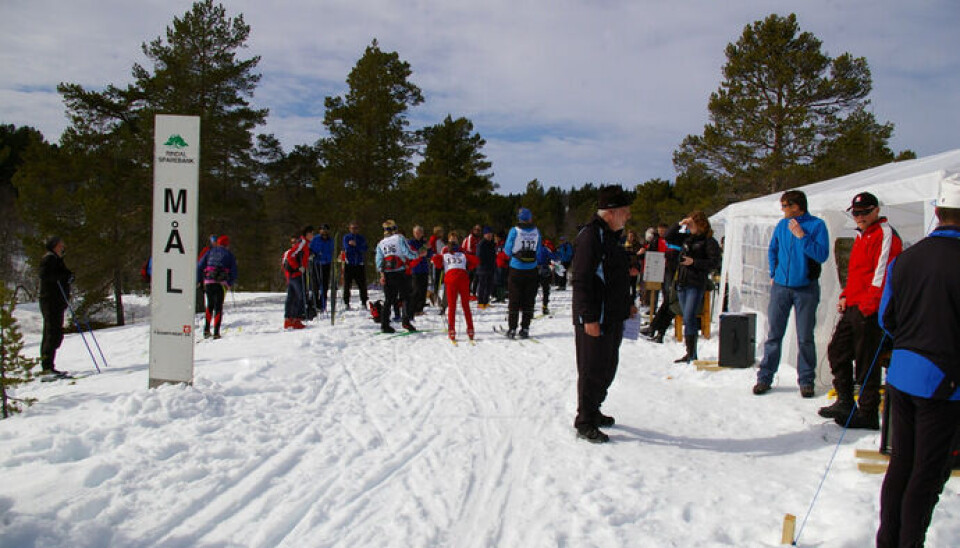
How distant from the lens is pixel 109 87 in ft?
66.0

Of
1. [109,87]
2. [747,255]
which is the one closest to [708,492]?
[747,255]

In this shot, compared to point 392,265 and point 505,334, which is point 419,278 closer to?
point 392,265

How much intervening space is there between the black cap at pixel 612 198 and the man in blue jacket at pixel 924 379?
2.08 meters

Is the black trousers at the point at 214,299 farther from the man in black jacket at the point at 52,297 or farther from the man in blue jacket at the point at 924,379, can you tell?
the man in blue jacket at the point at 924,379

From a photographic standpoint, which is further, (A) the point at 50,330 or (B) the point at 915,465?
(A) the point at 50,330

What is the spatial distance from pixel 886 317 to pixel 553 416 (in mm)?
3085

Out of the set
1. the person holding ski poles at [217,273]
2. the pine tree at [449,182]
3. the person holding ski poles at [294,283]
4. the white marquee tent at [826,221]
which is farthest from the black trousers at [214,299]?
the pine tree at [449,182]

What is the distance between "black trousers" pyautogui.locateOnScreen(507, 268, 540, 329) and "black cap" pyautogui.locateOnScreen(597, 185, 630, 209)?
4.47 metres

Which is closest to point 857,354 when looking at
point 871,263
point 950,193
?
point 871,263

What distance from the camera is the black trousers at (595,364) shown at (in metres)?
4.36

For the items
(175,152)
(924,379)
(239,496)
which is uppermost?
(175,152)

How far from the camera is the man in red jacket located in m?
4.38

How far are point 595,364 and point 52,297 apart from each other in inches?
322

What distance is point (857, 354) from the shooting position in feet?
14.9
